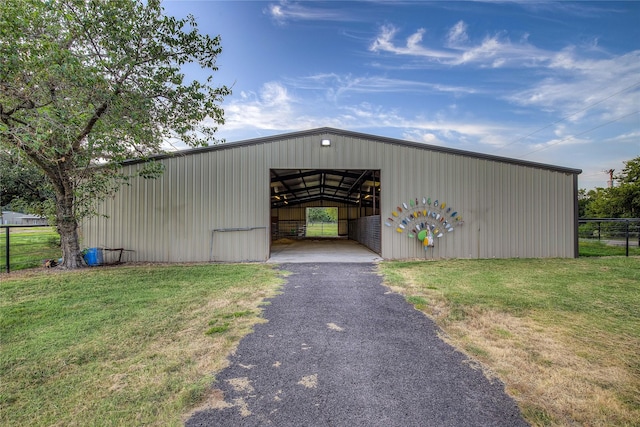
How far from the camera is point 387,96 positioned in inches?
464

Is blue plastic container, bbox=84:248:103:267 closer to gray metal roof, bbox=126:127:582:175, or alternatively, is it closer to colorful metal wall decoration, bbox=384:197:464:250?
gray metal roof, bbox=126:127:582:175

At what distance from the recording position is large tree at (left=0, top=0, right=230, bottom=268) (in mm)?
4809

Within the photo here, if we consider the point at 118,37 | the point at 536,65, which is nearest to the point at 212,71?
the point at 118,37

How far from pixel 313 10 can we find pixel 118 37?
19.2 ft

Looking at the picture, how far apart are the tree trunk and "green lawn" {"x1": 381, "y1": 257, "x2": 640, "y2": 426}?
24.4 ft

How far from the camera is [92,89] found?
5531mm

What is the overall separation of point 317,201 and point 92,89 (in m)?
18.8

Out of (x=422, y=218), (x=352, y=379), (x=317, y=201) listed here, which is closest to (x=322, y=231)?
(x=317, y=201)

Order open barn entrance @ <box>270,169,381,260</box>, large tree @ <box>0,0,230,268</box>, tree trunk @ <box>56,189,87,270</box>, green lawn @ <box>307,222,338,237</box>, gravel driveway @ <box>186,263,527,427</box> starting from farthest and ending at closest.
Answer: green lawn @ <box>307,222,338,237</box>, open barn entrance @ <box>270,169,381,260</box>, tree trunk @ <box>56,189,87,270</box>, large tree @ <box>0,0,230,268</box>, gravel driveway @ <box>186,263,527,427</box>

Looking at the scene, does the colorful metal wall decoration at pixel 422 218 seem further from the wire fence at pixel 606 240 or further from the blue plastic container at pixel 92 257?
the blue plastic container at pixel 92 257

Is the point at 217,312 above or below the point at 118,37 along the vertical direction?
below

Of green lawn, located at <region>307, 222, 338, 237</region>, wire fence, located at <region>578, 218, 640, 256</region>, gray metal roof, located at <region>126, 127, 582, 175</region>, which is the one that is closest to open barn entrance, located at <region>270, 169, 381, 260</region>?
green lawn, located at <region>307, 222, 338, 237</region>

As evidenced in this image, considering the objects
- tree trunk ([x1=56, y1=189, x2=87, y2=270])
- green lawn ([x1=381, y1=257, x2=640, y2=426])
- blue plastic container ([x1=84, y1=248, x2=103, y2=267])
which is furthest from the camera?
blue plastic container ([x1=84, y1=248, x2=103, y2=267])

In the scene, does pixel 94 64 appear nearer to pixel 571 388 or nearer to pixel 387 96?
pixel 571 388
